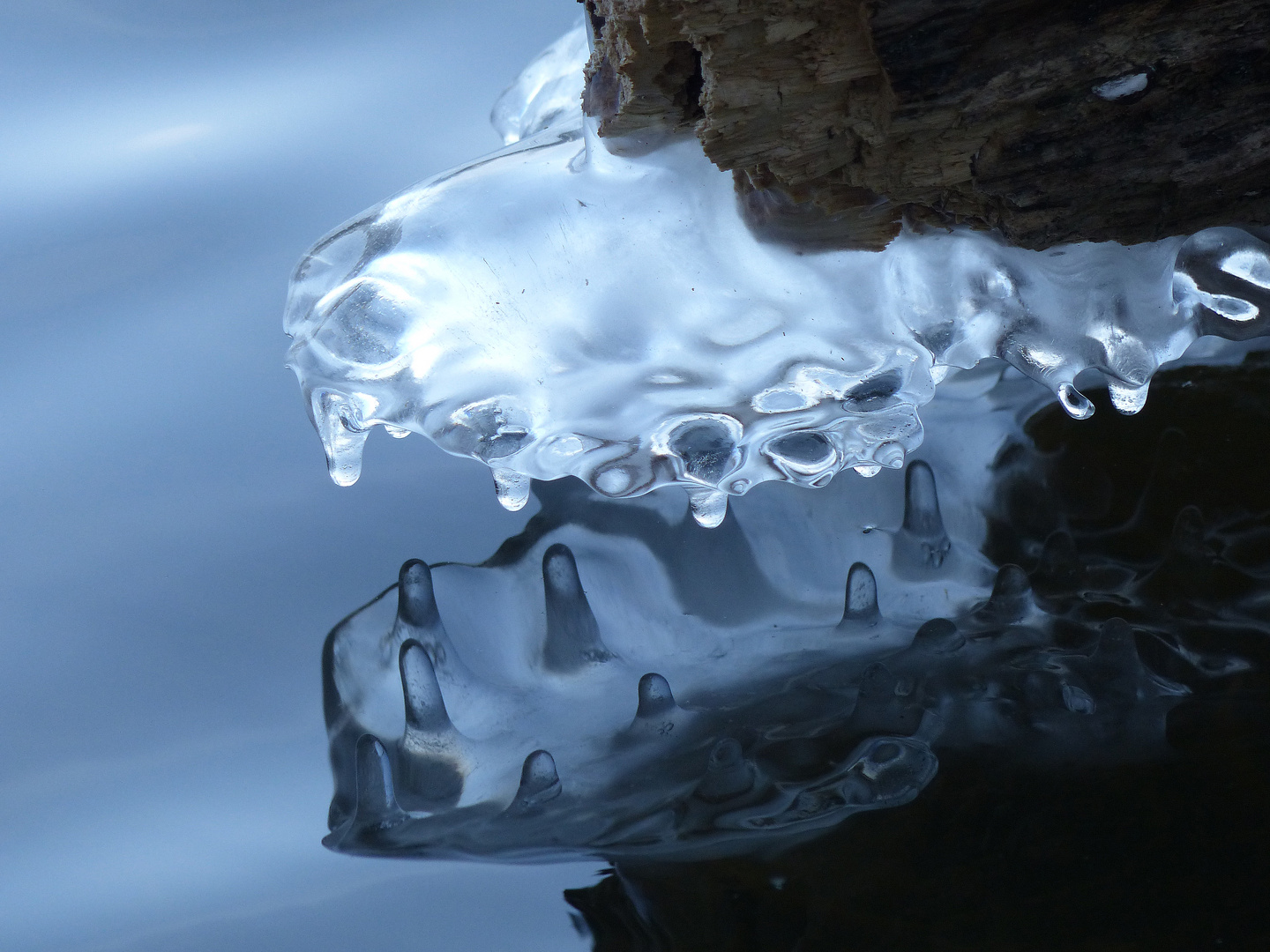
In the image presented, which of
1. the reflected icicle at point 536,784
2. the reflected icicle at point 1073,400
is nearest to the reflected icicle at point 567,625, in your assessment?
the reflected icicle at point 536,784

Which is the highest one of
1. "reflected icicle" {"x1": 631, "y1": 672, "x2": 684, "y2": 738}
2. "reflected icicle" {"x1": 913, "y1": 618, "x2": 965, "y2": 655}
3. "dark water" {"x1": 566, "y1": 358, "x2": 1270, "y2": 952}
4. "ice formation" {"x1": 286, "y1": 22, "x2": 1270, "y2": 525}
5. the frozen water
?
the frozen water

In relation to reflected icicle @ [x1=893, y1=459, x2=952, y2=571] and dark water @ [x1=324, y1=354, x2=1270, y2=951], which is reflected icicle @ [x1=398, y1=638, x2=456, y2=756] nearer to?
dark water @ [x1=324, y1=354, x2=1270, y2=951]

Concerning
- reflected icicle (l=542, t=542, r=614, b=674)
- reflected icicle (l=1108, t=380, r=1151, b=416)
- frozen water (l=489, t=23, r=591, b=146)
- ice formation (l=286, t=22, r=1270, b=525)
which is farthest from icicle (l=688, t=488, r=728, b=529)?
frozen water (l=489, t=23, r=591, b=146)

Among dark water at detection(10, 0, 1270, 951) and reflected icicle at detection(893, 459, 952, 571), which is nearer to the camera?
dark water at detection(10, 0, 1270, 951)

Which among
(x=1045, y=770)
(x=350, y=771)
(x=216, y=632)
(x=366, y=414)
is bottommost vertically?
(x=1045, y=770)

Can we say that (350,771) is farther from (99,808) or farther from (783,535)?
(783,535)

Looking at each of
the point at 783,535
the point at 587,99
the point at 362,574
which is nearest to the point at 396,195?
the point at 587,99
